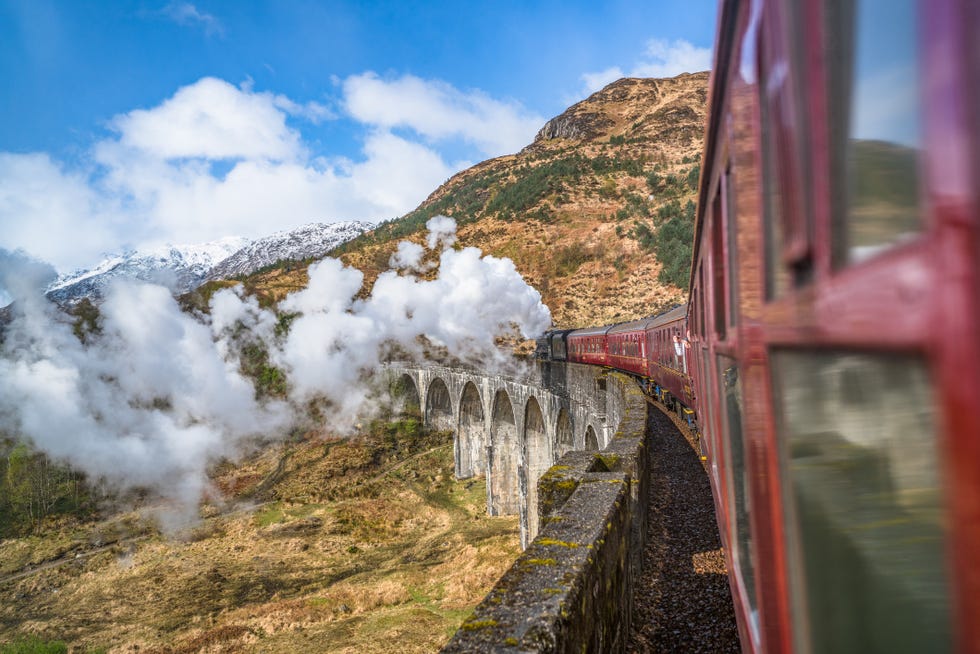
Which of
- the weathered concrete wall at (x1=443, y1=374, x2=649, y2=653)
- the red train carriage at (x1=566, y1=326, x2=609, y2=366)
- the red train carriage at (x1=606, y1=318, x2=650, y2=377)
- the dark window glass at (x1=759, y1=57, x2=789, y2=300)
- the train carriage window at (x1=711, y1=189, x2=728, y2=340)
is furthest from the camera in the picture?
the red train carriage at (x1=566, y1=326, x2=609, y2=366)

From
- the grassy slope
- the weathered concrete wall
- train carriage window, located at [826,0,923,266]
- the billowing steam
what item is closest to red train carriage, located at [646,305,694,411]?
the weathered concrete wall

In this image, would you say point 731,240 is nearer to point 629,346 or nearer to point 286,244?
point 629,346

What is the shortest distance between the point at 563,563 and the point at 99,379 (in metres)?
29.4

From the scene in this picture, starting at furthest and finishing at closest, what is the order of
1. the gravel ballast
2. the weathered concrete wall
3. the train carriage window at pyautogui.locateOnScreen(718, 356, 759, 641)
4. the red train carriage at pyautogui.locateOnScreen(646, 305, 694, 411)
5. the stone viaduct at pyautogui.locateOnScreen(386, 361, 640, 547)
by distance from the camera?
the stone viaduct at pyautogui.locateOnScreen(386, 361, 640, 547) < the red train carriage at pyautogui.locateOnScreen(646, 305, 694, 411) < the gravel ballast < the weathered concrete wall < the train carriage window at pyautogui.locateOnScreen(718, 356, 759, 641)

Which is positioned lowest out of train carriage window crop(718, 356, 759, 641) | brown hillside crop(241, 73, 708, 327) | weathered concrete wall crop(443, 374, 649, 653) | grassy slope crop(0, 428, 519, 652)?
grassy slope crop(0, 428, 519, 652)

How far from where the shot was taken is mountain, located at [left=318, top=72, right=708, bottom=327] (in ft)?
159

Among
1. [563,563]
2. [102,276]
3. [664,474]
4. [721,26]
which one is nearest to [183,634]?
[664,474]

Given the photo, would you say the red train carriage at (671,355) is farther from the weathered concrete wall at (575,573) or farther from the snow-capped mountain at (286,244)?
the snow-capped mountain at (286,244)

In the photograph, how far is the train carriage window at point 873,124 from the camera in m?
0.56

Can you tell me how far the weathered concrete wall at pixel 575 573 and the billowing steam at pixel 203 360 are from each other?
A: 23111mm

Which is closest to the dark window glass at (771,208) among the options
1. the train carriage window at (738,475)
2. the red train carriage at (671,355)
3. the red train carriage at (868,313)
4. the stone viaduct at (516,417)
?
the red train carriage at (868,313)

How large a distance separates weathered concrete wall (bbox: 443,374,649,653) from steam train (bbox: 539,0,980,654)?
1.42m

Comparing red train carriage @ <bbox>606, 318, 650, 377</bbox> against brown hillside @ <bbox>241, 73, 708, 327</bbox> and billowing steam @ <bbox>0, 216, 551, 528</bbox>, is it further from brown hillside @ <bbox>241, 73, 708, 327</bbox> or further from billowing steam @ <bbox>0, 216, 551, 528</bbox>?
brown hillside @ <bbox>241, 73, 708, 327</bbox>

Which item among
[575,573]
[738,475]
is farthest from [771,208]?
[575,573]
